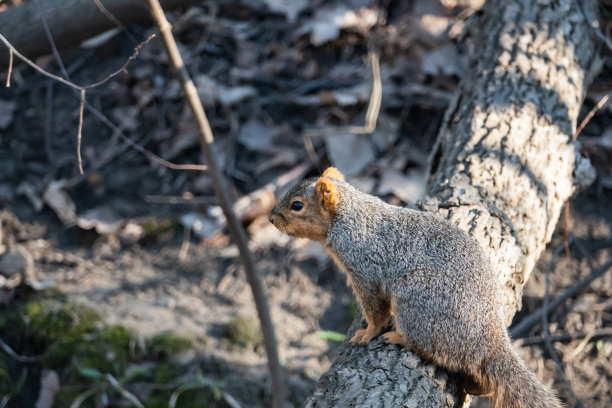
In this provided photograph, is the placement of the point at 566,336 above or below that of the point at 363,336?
above

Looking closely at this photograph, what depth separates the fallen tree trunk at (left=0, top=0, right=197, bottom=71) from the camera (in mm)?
3250

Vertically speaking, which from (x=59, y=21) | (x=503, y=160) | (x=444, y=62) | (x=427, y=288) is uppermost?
(x=444, y=62)

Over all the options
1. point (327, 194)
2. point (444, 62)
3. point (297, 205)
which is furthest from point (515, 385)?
point (444, 62)

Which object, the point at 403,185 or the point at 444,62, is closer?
the point at 403,185

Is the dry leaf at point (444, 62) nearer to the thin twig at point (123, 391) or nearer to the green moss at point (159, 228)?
the green moss at point (159, 228)

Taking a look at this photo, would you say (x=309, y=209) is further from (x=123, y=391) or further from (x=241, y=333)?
(x=123, y=391)

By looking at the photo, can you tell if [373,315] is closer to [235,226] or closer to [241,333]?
[235,226]

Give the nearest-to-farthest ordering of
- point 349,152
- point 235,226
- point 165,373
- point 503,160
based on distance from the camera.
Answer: point 235,226
point 503,160
point 165,373
point 349,152

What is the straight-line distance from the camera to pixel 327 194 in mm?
2939

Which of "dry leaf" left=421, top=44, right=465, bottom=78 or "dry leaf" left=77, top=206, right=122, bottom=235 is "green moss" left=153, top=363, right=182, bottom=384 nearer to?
"dry leaf" left=77, top=206, right=122, bottom=235

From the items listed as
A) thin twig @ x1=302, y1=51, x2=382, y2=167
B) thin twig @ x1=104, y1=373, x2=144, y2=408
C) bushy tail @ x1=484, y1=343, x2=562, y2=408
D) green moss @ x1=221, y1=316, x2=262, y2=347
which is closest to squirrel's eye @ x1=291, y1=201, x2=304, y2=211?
bushy tail @ x1=484, y1=343, x2=562, y2=408

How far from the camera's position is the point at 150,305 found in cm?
426

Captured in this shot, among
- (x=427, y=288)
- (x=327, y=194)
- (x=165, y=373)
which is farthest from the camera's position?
(x=165, y=373)

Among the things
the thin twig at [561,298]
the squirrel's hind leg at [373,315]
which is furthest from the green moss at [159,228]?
the thin twig at [561,298]
